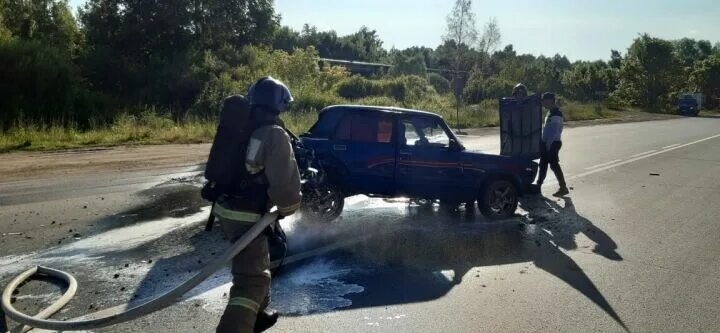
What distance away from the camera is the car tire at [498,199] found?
8430 mm

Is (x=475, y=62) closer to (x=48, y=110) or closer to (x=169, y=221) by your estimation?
(x=48, y=110)

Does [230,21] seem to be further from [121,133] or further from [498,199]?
Answer: [498,199]

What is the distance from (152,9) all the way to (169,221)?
2794 cm

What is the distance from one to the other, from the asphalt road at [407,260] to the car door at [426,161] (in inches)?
17.4

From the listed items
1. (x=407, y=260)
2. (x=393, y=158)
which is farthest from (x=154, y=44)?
(x=407, y=260)

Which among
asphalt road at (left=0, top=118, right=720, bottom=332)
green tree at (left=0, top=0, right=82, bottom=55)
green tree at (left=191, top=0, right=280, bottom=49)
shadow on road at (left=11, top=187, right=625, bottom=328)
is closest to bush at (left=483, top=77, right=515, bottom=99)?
green tree at (left=191, top=0, right=280, bottom=49)

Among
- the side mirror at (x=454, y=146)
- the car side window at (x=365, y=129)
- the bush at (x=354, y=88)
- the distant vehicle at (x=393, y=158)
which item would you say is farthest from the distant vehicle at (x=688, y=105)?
the car side window at (x=365, y=129)

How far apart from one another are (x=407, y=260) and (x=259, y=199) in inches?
115

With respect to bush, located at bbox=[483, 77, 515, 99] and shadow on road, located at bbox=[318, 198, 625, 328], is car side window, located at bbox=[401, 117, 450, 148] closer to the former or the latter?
shadow on road, located at bbox=[318, 198, 625, 328]

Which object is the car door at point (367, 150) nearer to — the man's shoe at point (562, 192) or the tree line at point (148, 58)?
the man's shoe at point (562, 192)

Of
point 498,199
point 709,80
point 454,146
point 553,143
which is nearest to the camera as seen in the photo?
point 454,146

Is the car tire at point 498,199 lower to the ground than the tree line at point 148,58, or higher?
lower

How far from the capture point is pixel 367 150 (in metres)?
7.90

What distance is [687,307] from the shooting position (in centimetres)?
513
